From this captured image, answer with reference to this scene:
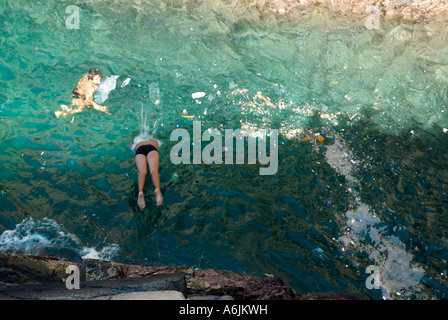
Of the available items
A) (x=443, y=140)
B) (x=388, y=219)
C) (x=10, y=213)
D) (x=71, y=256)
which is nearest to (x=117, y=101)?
(x=10, y=213)

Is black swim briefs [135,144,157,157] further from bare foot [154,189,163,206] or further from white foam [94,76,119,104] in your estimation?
white foam [94,76,119,104]

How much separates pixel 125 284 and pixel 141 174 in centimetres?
210

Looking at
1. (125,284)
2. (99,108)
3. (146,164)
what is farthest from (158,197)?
(99,108)

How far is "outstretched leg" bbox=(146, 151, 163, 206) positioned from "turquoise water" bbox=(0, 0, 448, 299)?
0.15 meters

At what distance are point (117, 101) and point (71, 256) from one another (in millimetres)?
2925

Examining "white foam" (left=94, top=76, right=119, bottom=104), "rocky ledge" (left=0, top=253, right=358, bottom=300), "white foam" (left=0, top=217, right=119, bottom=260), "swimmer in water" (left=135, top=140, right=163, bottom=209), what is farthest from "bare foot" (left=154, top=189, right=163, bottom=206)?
"white foam" (left=94, top=76, right=119, bottom=104)

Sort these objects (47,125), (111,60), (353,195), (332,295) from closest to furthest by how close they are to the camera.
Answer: (332,295) < (353,195) < (47,125) < (111,60)

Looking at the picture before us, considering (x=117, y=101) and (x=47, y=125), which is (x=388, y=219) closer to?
(x=117, y=101)

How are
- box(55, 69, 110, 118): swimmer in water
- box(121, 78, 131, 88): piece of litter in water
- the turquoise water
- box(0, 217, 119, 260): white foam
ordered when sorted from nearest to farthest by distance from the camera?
box(0, 217, 119, 260): white foam → the turquoise water → box(55, 69, 110, 118): swimmer in water → box(121, 78, 131, 88): piece of litter in water

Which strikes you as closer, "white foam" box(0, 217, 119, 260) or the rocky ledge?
the rocky ledge

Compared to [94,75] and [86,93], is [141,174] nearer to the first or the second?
[86,93]

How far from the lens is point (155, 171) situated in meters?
5.07

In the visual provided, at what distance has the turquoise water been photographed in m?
4.47

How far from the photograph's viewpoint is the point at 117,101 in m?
6.31
